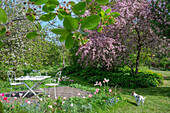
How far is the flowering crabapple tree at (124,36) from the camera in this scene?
902 cm

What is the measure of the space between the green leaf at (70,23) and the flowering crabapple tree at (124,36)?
8.20 m

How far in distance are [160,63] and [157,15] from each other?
58.6ft

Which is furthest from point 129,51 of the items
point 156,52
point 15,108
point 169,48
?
point 15,108

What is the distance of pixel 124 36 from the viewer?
373 inches

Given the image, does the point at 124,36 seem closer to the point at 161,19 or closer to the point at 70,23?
the point at 161,19

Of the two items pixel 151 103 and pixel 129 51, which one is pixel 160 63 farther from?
pixel 151 103

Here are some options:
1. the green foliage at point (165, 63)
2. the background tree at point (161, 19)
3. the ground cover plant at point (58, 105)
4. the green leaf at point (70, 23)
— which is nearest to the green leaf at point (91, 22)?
the green leaf at point (70, 23)

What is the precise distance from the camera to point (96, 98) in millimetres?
5539

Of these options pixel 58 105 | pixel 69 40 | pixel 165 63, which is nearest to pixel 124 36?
pixel 58 105

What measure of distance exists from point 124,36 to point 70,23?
9314 millimetres

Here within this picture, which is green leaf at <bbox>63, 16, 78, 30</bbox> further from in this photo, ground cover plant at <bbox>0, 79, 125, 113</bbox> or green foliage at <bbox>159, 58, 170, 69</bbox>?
green foliage at <bbox>159, 58, 170, 69</bbox>

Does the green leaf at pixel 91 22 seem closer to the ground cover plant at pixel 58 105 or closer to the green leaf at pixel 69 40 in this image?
the green leaf at pixel 69 40

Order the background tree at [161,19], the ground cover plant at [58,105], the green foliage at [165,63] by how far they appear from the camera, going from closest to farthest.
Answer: the ground cover plant at [58,105], the background tree at [161,19], the green foliage at [165,63]

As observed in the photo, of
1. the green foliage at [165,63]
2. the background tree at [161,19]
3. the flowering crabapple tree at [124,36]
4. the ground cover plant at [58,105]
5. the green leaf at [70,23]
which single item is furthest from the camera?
the green foliage at [165,63]
